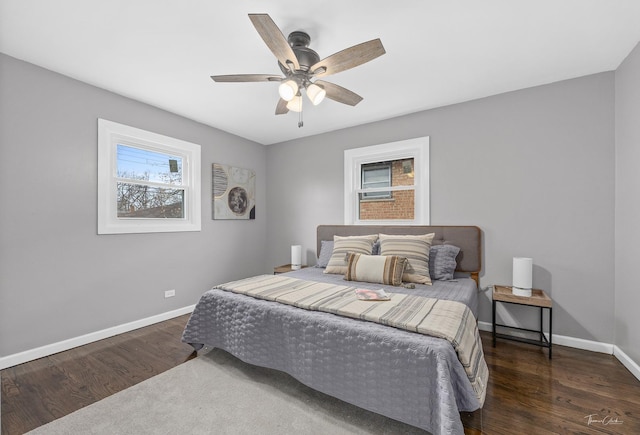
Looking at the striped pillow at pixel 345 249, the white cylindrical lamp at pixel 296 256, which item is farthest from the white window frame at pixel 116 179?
the striped pillow at pixel 345 249

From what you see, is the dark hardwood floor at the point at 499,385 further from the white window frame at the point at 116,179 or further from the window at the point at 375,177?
the window at the point at 375,177

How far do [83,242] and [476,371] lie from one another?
345 centimetres

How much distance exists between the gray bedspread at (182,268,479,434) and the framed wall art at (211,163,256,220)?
2.07 meters

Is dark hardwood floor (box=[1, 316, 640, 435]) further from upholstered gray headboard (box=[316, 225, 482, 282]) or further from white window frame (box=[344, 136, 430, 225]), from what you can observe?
white window frame (box=[344, 136, 430, 225])

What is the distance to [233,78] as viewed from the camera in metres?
2.02

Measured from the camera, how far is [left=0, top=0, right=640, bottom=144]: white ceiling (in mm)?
1773

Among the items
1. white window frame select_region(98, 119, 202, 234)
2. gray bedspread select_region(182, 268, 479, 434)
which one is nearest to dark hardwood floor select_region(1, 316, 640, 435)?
gray bedspread select_region(182, 268, 479, 434)

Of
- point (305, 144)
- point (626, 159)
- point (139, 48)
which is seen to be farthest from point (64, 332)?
point (626, 159)

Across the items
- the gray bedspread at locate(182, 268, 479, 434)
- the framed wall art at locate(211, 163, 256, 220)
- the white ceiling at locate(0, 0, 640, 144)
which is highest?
the white ceiling at locate(0, 0, 640, 144)

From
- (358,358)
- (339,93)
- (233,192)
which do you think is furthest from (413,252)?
(233,192)

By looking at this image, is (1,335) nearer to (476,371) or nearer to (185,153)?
(185,153)

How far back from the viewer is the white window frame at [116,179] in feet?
9.23

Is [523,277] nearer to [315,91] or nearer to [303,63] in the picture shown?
[315,91]

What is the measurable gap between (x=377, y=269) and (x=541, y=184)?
6.11 ft
